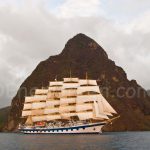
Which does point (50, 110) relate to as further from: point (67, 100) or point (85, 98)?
point (85, 98)

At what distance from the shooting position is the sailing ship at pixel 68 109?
160m

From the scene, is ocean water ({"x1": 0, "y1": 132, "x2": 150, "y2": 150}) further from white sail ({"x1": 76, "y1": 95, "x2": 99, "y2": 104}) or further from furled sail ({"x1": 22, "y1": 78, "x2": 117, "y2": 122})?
white sail ({"x1": 76, "y1": 95, "x2": 99, "y2": 104})

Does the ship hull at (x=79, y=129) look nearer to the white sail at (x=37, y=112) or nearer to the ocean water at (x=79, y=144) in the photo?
the white sail at (x=37, y=112)

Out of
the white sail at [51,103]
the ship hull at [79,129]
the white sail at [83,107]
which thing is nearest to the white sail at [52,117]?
the white sail at [51,103]

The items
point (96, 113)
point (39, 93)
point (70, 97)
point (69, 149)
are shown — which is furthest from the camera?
point (39, 93)

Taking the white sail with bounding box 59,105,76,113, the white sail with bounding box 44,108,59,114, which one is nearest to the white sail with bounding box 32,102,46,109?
the white sail with bounding box 44,108,59,114

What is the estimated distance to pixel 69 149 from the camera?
7838cm

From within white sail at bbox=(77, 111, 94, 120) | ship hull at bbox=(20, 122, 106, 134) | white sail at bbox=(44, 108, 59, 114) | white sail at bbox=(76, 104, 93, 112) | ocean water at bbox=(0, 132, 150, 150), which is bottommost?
ocean water at bbox=(0, 132, 150, 150)

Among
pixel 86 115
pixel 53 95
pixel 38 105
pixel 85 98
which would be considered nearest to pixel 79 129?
pixel 86 115

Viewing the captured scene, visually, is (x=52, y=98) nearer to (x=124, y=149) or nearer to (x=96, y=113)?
(x=96, y=113)

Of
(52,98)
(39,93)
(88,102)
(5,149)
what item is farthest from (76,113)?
(5,149)

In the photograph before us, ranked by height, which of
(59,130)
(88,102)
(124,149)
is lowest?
(124,149)

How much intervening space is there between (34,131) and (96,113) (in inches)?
1423

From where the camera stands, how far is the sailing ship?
160m
